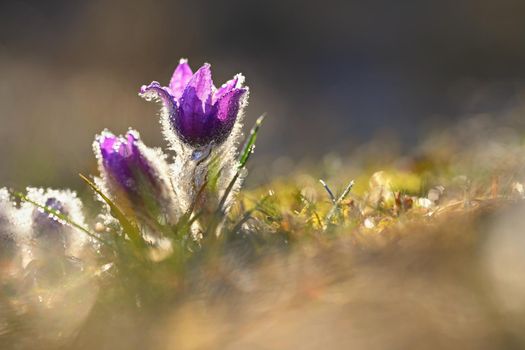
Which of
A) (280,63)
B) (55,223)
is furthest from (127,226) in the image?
(280,63)

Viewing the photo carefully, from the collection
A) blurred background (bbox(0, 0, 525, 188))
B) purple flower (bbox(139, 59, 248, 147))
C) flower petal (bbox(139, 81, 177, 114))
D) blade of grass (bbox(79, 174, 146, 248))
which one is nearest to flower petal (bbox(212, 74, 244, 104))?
purple flower (bbox(139, 59, 248, 147))

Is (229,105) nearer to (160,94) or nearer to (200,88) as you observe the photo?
(200,88)

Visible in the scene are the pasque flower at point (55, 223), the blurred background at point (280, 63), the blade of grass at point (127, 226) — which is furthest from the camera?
the blurred background at point (280, 63)

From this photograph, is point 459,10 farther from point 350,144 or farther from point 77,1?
point 77,1

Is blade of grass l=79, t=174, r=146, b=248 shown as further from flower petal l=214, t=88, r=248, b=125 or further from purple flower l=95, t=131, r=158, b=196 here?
flower petal l=214, t=88, r=248, b=125

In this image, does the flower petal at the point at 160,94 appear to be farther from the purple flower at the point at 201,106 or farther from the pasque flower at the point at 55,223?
the pasque flower at the point at 55,223

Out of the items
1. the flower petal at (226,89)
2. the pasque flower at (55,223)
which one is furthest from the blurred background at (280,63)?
the flower petal at (226,89)

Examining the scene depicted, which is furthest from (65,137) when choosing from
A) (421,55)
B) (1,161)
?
(421,55)

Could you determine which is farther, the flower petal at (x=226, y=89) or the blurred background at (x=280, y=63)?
the blurred background at (x=280, y=63)
